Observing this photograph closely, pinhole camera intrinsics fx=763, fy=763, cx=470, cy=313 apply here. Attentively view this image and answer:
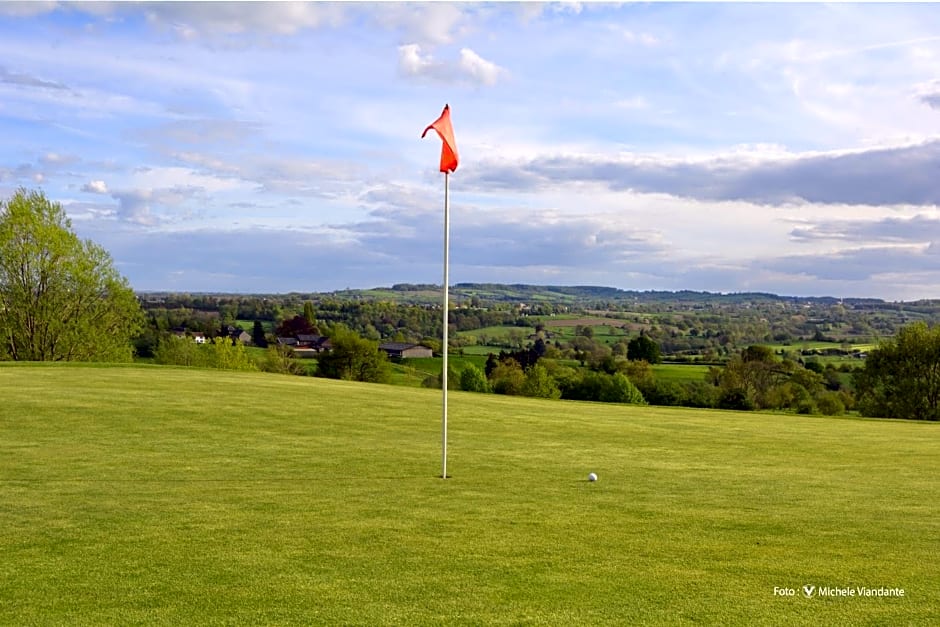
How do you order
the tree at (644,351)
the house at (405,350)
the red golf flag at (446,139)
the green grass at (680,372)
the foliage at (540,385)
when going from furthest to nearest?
the tree at (644,351)
the house at (405,350)
the green grass at (680,372)
the foliage at (540,385)
the red golf flag at (446,139)

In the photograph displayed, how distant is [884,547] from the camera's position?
8.28 metres

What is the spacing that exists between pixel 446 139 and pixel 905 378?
54821 mm

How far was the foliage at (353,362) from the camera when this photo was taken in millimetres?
75000

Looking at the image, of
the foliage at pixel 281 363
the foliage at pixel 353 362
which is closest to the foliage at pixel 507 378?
the foliage at pixel 353 362

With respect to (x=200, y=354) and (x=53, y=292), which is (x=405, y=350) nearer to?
(x=200, y=354)

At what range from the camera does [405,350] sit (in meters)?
95.8

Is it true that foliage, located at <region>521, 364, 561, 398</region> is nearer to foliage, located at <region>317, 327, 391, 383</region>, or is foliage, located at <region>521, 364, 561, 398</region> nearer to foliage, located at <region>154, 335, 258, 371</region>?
foliage, located at <region>317, 327, 391, 383</region>

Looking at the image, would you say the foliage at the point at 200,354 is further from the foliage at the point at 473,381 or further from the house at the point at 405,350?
the house at the point at 405,350

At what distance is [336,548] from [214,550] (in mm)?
1242

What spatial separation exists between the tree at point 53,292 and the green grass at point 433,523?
126 feet

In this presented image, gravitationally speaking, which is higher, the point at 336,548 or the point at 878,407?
the point at 336,548

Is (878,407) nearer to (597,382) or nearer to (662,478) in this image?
(597,382)

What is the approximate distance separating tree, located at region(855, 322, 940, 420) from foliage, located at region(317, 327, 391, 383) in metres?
42.4

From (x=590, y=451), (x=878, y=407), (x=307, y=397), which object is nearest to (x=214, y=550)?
(x=590, y=451)
